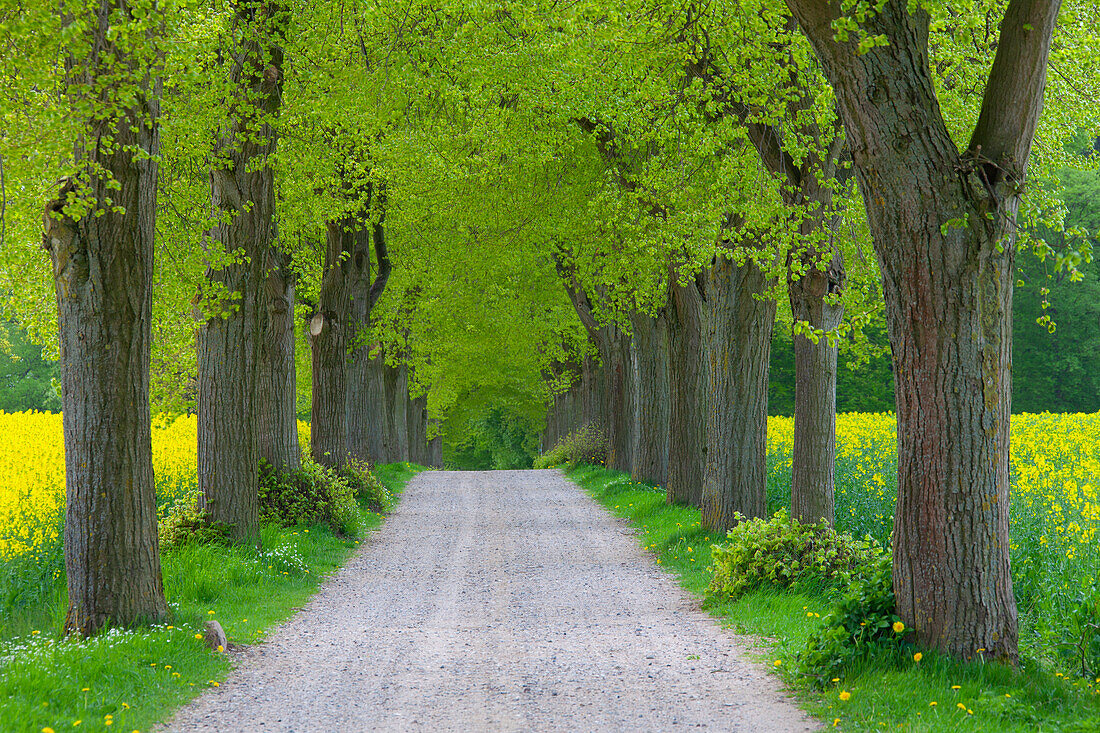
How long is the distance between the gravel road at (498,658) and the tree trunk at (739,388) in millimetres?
1588

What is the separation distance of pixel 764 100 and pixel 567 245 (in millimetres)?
11334

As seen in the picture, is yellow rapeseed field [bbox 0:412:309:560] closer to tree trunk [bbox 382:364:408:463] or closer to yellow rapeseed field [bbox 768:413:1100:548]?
tree trunk [bbox 382:364:408:463]

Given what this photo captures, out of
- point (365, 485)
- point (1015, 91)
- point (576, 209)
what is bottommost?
point (365, 485)

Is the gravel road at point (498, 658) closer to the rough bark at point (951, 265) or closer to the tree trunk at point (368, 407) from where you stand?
the rough bark at point (951, 265)

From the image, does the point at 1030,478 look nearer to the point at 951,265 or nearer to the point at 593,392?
the point at 951,265

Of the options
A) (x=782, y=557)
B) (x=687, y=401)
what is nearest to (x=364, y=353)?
(x=687, y=401)

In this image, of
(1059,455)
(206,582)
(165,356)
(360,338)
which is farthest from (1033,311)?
(206,582)

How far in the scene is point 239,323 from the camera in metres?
12.2

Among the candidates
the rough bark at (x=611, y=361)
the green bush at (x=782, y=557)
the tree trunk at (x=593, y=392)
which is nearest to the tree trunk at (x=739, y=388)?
the green bush at (x=782, y=557)

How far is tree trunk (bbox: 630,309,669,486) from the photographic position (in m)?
21.0

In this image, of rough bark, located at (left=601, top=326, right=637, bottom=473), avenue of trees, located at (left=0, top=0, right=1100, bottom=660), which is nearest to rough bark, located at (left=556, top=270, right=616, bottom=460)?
rough bark, located at (left=601, top=326, right=637, bottom=473)

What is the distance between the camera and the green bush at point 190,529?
11.4m

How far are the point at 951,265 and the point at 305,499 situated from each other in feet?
36.2

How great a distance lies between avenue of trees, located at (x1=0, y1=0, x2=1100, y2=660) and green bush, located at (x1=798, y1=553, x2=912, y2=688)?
0.22 metres
